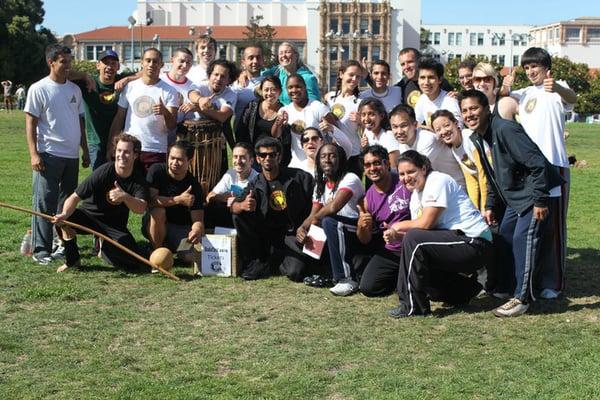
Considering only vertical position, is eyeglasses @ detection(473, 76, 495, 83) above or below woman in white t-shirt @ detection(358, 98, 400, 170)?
above

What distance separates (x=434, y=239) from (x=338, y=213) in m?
1.26

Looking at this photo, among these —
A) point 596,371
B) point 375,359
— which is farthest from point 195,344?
point 596,371

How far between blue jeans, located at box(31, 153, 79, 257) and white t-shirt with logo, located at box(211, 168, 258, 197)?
148 centimetres

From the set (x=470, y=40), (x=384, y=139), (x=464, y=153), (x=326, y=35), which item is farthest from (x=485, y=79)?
(x=470, y=40)

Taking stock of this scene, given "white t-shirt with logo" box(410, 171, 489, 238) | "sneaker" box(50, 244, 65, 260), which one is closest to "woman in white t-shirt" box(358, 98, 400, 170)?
"white t-shirt with logo" box(410, 171, 489, 238)

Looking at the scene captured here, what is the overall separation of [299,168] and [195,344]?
114 inches

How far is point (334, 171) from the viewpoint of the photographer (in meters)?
7.17

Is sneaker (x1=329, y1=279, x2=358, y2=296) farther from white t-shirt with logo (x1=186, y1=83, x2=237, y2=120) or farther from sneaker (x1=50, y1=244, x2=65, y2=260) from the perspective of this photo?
sneaker (x1=50, y1=244, x2=65, y2=260)

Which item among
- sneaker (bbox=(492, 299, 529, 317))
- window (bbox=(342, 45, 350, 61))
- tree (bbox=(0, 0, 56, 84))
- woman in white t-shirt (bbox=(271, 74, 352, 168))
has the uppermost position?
window (bbox=(342, 45, 350, 61))

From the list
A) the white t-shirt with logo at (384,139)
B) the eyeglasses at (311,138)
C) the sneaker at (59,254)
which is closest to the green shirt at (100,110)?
the sneaker at (59,254)

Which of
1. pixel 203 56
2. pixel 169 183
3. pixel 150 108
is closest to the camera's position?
pixel 169 183

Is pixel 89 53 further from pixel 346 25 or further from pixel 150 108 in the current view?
pixel 150 108

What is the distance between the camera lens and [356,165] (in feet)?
26.1

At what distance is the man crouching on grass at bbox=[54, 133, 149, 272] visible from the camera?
7.33 m
